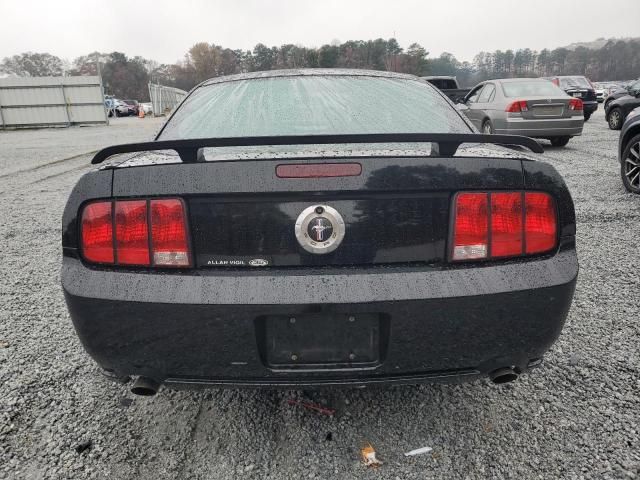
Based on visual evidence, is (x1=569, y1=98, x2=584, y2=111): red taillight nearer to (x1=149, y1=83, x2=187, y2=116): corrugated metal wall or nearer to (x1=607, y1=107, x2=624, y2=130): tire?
(x1=607, y1=107, x2=624, y2=130): tire

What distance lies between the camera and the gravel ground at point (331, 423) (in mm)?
1755

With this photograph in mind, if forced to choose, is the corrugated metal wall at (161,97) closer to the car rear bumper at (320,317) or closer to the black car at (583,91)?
the black car at (583,91)

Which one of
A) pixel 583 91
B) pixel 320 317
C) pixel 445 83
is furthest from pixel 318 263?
pixel 583 91

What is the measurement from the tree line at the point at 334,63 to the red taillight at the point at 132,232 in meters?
72.9

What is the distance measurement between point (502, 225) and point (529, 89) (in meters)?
9.81

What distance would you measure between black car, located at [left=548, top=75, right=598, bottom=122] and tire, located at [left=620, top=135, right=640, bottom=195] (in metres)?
13.8

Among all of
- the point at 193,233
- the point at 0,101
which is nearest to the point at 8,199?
the point at 193,233

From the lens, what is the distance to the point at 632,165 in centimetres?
598

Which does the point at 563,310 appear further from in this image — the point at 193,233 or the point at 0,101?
the point at 0,101

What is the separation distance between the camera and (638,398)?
212 centimetres

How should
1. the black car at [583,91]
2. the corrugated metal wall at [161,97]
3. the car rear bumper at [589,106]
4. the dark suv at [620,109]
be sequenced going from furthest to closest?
the corrugated metal wall at [161,97], the black car at [583,91], the car rear bumper at [589,106], the dark suv at [620,109]

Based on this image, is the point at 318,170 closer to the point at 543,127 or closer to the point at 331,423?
the point at 331,423

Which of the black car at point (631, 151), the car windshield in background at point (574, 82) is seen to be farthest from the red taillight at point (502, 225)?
the car windshield in background at point (574, 82)

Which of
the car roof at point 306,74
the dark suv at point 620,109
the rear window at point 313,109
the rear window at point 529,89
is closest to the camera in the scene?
the rear window at point 313,109
